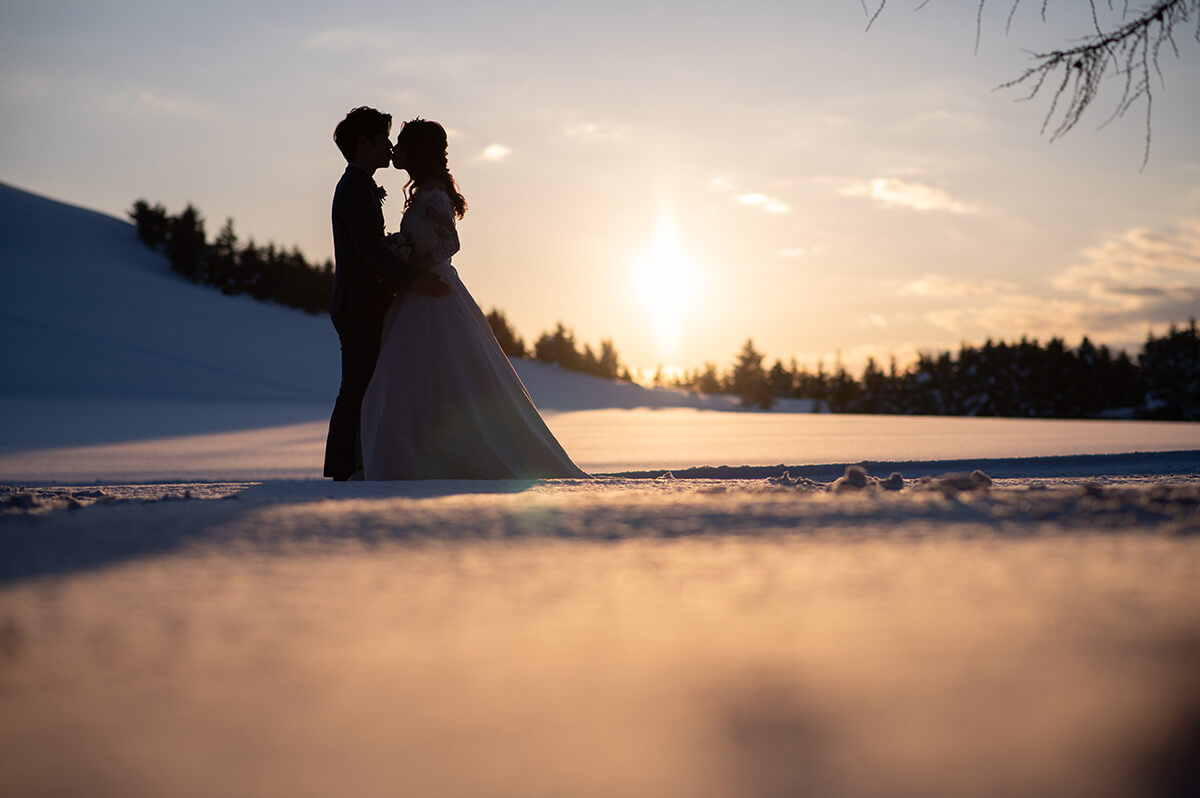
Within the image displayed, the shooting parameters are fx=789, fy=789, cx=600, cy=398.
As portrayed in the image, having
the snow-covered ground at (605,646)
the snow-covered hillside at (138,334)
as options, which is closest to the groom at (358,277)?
the snow-covered ground at (605,646)

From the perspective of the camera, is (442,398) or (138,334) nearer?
(442,398)

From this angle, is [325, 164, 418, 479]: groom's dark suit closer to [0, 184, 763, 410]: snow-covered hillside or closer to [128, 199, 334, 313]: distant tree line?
[0, 184, 763, 410]: snow-covered hillside

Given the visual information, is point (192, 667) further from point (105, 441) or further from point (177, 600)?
point (105, 441)

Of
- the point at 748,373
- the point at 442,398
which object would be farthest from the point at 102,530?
the point at 748,373

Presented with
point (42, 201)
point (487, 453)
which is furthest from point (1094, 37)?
point (42, 201)

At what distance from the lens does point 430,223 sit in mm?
3955

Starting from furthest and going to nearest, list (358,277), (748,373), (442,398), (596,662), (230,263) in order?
(748,373), (230,263), (358,277), (442,398), (596,662)

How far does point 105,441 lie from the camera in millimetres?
8609

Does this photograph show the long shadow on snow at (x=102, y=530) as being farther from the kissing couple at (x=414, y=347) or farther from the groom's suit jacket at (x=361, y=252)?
the groom's suit jacket at (x=361, y=252)

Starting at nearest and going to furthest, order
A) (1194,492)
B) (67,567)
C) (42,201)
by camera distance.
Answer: (67,567), (1194,492), (42,201)

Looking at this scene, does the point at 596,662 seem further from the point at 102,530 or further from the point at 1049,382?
the point at 1049,382

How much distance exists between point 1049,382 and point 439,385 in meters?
40.2

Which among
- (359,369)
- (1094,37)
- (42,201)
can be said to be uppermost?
(42,201)

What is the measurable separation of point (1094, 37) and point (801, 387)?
143ft
